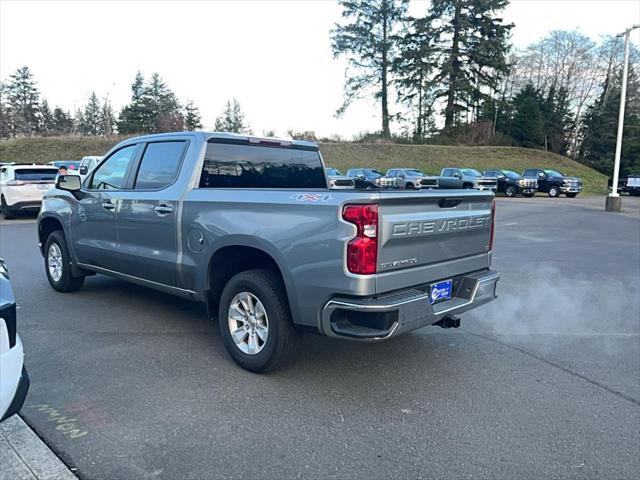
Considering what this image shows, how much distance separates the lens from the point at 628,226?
16156 mm

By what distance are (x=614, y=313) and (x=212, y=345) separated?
192 inches

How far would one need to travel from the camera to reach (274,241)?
385cm

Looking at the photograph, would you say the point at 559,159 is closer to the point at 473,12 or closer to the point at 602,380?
the point at 473,12

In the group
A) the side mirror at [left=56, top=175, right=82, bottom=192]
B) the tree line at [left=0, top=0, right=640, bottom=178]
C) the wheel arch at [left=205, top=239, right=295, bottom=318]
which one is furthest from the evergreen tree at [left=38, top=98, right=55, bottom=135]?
the wheel arch at [left=205, top=239, right=295, bottom=318]

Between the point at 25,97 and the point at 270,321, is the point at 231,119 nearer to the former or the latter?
the point at 25,97

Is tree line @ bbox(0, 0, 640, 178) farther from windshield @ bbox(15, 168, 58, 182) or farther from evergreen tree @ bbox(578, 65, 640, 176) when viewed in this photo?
windshield @ bbox(15, 168, 58, 182)

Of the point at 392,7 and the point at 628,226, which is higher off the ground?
the point at 392,7

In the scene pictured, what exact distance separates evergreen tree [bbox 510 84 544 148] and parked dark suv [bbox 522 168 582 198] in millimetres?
21723

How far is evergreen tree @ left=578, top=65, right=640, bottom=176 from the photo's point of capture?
5822 centimetres

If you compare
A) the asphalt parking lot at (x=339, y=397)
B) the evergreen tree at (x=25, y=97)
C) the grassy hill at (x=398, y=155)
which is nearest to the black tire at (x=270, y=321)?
the asphalt parking lot at (x=339, y=397)

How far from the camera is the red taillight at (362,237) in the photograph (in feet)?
11.2

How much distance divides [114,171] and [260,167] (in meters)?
1.75

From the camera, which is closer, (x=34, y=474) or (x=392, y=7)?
(x=34, y=474)

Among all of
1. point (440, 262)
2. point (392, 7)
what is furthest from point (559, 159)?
point (440, 262)
